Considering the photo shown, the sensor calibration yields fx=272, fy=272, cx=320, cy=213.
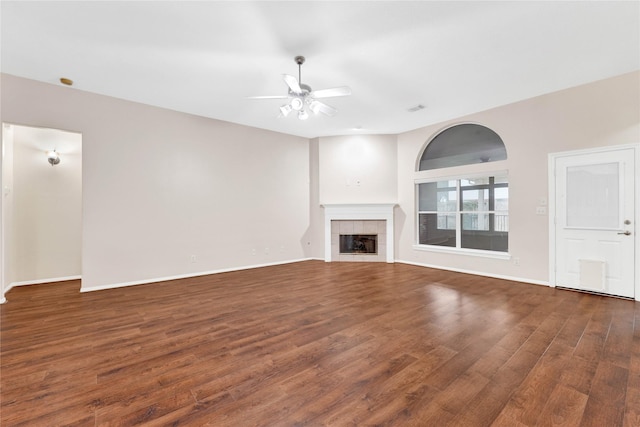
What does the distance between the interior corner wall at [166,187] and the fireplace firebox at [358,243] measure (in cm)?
117

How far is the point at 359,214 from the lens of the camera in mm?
6508

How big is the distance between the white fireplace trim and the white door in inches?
116

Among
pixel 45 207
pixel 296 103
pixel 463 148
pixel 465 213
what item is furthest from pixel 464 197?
pixel 45 207

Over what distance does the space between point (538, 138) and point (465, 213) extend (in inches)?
67.7

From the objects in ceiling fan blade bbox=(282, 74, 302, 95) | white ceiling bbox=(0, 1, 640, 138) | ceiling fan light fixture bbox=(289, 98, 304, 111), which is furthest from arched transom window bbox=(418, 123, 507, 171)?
ceiling fan blade bbox=(282, 74, 302, 95)

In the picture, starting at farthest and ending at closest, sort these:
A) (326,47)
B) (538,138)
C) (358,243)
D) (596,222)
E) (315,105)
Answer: (358,243)
(538,138)
(596,222)
(315,105)
(326,47)

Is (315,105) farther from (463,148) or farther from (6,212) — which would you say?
(6,212)

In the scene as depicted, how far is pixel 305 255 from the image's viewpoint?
6785 mm

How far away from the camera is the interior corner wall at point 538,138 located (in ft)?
12.3

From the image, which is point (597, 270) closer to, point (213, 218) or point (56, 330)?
point (213, 218)

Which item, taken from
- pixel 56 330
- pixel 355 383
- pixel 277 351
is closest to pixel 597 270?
pixel 355 383

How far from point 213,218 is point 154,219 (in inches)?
39.8

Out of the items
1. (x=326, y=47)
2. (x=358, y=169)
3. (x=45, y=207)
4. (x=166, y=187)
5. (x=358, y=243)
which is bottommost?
(x=358, y=243)

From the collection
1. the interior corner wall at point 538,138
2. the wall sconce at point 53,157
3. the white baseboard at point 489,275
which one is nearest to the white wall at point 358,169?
the interior corner wall at point 538,138
